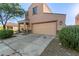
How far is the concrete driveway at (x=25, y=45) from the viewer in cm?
263

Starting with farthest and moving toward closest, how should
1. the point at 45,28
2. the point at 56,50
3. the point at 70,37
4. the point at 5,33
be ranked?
1. the point at 45,28
2. the point at 5,33
3. the point at 56,50
4. the point at 70,37

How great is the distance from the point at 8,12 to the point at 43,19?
810mm

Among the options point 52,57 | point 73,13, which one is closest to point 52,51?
point 52,57

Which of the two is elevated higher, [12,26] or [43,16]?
[43,16]

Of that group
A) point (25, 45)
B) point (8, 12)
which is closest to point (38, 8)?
point (8, 12)

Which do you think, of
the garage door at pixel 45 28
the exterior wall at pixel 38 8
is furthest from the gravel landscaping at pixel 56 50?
the exterior wall at pixel 38 8

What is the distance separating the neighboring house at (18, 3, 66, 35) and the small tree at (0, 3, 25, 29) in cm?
21

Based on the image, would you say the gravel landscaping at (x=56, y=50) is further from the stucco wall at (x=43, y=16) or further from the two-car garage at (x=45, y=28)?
the stucco wall at (x=43, y=16)

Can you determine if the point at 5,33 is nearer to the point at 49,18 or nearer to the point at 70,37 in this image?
the point at 49,18

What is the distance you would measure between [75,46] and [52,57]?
53 centimetres

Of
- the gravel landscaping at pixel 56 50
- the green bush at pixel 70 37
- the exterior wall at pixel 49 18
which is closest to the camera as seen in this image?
the green bush at pixel 70 37

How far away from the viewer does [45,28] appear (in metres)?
2.91

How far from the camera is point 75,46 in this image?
2.54 meters

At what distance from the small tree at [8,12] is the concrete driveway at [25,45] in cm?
41
